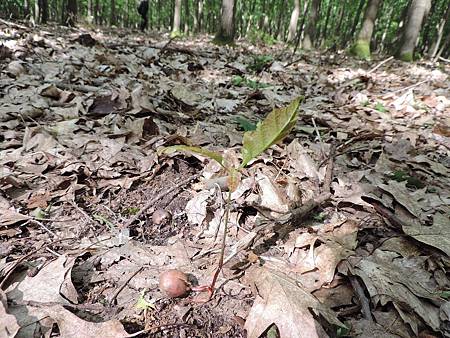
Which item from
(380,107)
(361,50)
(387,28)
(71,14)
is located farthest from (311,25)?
(387,28)

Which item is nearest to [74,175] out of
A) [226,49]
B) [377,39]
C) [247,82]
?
[247,82]

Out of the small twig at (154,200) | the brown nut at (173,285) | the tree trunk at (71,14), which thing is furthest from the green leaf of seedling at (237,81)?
the tree trunk at (71,14)

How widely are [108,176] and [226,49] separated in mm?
5760

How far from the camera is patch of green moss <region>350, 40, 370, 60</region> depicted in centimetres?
837

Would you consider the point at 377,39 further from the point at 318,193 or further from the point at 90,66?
the point at 318,193

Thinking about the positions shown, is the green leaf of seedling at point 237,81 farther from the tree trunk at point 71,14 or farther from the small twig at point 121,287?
the tree trunk at point 71,14

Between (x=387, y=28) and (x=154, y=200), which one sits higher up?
(x=387, y=28)

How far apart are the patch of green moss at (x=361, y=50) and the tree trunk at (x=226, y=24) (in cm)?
314

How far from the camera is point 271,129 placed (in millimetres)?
1048

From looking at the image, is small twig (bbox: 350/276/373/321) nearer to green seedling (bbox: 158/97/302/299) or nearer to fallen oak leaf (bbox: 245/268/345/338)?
fallen oak leaf (bbox: 245/268/345/338)

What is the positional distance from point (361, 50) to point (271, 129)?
8.61 m

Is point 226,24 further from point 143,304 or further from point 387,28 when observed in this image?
point 387,28

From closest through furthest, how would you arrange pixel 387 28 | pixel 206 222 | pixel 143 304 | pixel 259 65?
pixel 143 304
pixel 206 222
pixel 259 65
pixel 387 28

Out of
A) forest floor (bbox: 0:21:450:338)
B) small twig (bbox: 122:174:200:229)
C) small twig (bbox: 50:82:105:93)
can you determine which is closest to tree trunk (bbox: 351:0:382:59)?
forest floor (bbox: 0:21:450:338)
